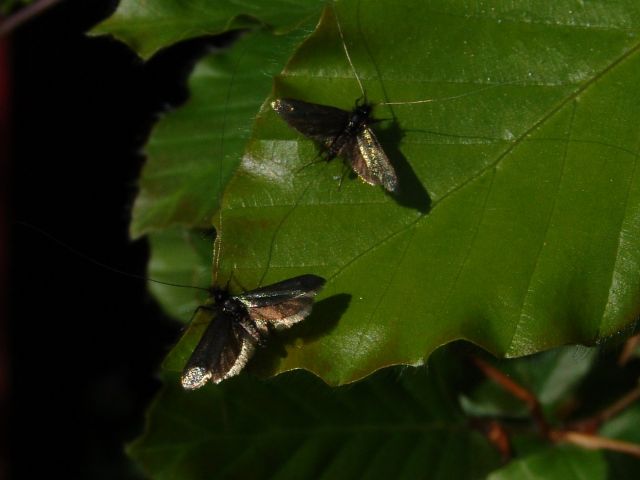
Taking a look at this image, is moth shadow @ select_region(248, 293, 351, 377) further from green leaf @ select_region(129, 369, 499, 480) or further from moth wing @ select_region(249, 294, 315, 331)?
green leaf @ select_region(129, 369, 499, 480)

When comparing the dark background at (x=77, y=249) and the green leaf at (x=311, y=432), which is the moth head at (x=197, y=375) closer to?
the green leaf at (x=311, y=432)

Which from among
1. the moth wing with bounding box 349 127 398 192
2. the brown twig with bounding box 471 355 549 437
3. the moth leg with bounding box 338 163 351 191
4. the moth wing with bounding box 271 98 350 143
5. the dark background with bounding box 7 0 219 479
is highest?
the moth wing with bounding box 271 98 350 143

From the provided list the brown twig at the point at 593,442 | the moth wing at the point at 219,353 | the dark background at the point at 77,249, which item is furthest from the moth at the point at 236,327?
the dark background at the point at 77,249

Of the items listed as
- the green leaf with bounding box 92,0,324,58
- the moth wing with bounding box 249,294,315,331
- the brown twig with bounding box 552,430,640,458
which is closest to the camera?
the moth wing with bounding box 249,294,315,331

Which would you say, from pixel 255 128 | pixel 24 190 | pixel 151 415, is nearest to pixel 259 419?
pixel 151 415

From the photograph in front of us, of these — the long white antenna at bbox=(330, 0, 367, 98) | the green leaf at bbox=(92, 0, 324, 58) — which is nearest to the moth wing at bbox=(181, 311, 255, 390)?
the long white antenna at bbox=(330, 0, 367, 98)

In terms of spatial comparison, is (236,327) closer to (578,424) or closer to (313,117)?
(313,117)

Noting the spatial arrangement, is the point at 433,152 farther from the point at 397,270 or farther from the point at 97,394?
the point at 97,394
